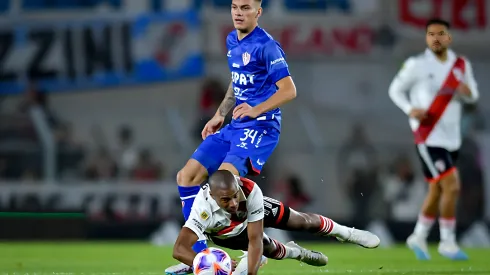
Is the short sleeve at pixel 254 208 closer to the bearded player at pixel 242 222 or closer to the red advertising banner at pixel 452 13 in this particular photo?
the bearded player at pixel 242 222

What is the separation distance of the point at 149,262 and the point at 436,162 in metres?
3.13

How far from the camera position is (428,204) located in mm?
11438

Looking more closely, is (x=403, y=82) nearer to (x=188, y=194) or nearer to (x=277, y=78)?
(x=277, y=78)

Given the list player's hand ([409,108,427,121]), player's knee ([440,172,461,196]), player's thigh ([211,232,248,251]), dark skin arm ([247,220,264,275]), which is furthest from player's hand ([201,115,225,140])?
player's knee ([440,172,461,196])

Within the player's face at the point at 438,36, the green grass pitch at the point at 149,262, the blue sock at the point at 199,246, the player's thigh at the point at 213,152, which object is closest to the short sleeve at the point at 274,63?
the player's thigh at the point at 213,152

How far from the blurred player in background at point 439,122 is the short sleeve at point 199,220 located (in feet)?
13.1

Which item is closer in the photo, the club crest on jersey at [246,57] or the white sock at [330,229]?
the club crest on jersey at [246,57]

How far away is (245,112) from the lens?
826 centimetres

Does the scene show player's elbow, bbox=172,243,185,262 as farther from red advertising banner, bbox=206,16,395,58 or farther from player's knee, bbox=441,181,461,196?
red advertising banner, bbox=206,16,395,58

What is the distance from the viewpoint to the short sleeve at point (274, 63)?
834 cm

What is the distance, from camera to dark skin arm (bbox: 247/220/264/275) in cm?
740

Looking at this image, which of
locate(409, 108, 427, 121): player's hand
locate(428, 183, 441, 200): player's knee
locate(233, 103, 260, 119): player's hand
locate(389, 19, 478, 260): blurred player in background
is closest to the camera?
locate(233, 103, 260, 119): player's hand

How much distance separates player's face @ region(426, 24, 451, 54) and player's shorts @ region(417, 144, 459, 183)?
107 cm

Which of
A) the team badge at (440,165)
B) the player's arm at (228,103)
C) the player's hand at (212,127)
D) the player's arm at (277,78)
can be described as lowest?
the team badge at (440,165)
